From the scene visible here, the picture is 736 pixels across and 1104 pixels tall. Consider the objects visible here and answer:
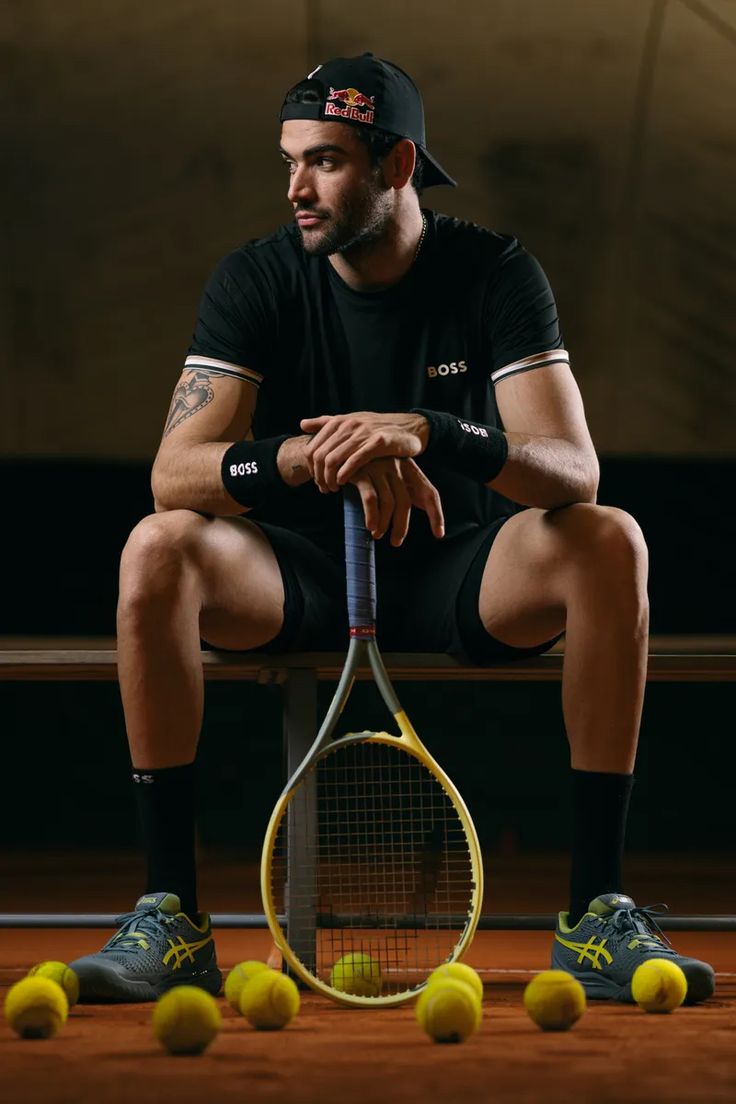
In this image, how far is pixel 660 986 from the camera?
A: 1.90 m

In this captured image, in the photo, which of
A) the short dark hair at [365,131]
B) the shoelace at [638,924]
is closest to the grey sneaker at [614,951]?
the shoelace at [638,924]

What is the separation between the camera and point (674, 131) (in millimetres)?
4871

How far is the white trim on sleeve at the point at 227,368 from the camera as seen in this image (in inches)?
93.4

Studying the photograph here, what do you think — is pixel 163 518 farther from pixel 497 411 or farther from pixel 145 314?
pixel 145 314

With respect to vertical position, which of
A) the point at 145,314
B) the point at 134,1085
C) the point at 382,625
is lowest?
the point at 134,1085

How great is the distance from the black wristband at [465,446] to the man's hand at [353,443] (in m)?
0.02

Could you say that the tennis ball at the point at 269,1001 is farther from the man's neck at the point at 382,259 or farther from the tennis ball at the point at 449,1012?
the man's neck at the point at 382,259

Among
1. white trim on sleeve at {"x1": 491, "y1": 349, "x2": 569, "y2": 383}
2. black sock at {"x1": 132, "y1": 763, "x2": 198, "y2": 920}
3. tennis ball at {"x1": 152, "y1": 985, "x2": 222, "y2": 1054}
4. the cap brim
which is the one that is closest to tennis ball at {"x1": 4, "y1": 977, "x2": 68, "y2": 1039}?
tennis ball at {"x1": 152, "y1": 985, "x2": 222, "y2": 1054}

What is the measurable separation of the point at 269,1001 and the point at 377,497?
66 cm

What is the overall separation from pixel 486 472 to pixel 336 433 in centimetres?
23

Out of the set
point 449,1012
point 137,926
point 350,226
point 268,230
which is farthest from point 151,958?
point 268,230

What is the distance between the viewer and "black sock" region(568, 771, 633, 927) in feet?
6.93

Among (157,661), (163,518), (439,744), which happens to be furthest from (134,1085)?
(439,744)

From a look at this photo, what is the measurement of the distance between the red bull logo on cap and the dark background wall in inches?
99.0
